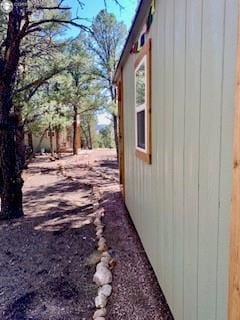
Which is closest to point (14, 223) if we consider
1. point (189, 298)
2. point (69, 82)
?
point (189, 298)

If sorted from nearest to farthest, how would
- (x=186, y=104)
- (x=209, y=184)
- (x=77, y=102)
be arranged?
(x=209, y=184), (x=186, y=104), (x=77, y=102)

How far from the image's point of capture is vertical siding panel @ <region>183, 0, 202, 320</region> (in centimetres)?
159

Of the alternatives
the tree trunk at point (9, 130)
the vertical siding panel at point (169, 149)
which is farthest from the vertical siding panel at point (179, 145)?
the tree trunk at point (9, 130)

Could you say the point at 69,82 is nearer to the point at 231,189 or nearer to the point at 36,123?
the point at 36,123

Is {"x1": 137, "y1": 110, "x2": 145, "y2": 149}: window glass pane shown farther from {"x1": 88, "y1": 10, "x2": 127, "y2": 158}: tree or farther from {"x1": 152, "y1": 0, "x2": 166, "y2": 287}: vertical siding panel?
{"x1": 88, "y1": 10, "x2": 127, "y2": 158}: tree

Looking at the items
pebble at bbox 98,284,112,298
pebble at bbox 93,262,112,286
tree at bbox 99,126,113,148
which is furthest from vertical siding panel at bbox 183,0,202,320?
tree at bbox 99,126,113,148

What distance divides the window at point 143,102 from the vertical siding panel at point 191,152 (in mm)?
1169

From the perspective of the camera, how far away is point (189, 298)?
70.8 inches

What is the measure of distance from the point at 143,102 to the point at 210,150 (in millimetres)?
2083

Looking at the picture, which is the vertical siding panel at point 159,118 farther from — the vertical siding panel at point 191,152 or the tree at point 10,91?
the tree at point 10,91

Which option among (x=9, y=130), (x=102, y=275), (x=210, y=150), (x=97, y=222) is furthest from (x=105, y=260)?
(x=9, y=130)

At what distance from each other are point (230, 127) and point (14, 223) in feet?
14.3

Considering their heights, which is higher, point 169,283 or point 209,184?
point 209,184

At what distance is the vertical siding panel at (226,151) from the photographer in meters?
1.16
